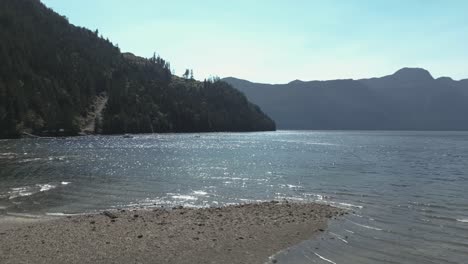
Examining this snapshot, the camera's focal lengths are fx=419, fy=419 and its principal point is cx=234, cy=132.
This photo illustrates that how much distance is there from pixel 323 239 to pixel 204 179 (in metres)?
32.7

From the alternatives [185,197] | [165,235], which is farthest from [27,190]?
[165,235]

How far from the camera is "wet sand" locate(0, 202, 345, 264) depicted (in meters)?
19.7

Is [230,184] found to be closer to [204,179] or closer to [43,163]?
[204,179]

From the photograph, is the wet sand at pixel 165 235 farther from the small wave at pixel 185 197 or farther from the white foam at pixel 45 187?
the white foam at pixel 45 187

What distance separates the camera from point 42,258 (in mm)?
18938

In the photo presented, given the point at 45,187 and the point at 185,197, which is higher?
the point at 45,187

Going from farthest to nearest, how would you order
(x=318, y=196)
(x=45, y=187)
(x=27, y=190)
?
(x=45, y=187) < (x=27, y=190) < (x=318, y=196)

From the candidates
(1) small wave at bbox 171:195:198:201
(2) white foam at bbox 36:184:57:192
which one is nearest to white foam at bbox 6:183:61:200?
(2) white foam at bbox 36:184:57:192

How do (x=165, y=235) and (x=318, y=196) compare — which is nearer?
(x=165, y=235)

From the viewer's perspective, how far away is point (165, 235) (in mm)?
23938

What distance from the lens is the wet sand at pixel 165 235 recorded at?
64.6 ft

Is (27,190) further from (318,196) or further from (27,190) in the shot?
(318,196)

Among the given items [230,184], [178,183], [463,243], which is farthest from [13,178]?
[463,243]

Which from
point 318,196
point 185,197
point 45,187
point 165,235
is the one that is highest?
point 165,235
